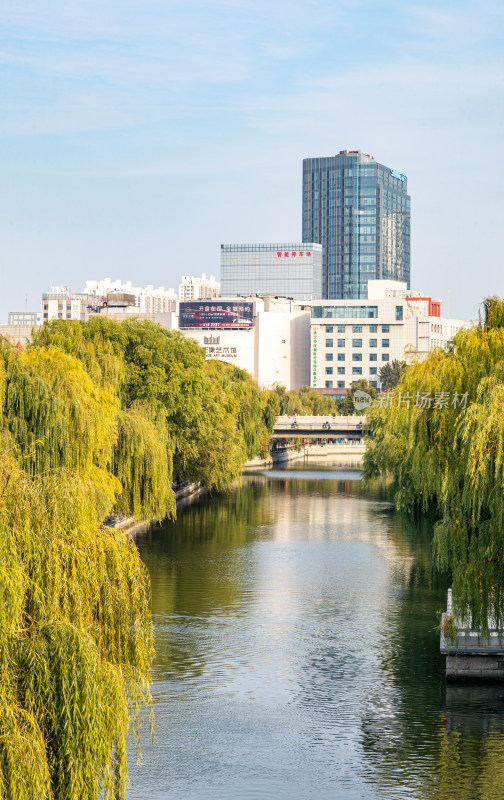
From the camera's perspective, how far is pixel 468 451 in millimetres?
24062

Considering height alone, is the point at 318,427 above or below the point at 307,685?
above

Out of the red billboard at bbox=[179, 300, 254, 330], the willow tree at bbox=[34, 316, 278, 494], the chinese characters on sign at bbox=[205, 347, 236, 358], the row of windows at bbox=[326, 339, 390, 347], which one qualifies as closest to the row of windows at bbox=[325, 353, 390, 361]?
the row of windows at bbox=[326, 339, 390, 347]

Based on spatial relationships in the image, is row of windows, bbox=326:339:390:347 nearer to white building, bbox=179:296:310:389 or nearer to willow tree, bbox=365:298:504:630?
white building, bbox=179:296:310:389

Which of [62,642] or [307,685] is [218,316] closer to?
[307,685]

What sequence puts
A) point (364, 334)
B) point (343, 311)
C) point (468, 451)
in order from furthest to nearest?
point (343, 311) → point (364, 334) → point (468, 451)

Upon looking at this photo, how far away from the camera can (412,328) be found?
593 ft

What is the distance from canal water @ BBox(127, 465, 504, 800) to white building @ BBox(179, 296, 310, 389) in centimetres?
14325

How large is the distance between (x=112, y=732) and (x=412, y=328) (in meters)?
170

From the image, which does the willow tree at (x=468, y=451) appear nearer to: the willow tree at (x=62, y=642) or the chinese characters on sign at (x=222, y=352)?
the willow tree at (x=62, y=642)

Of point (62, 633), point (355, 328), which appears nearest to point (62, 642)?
point (62, 633)

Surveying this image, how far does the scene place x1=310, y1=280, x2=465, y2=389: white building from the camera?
18150 centimetres

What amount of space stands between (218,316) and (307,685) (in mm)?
173030

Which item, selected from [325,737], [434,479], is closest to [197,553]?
[434,479]

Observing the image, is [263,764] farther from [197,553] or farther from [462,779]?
[197,553]
